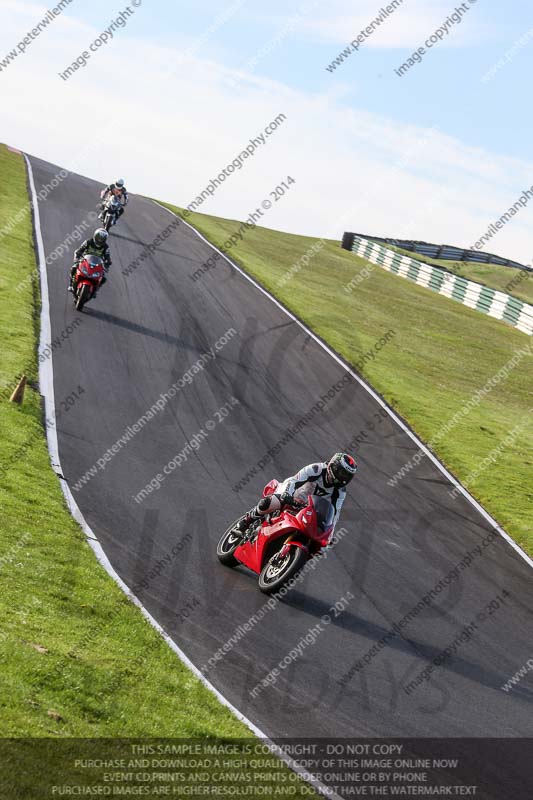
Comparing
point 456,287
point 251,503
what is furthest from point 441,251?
point 251,503

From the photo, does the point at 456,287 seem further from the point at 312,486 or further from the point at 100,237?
the point at 312,486

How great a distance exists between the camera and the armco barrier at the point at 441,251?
67.4 meters

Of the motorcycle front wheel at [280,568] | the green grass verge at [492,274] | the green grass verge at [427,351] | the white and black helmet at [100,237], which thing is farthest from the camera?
the green grass verge at [492,274]

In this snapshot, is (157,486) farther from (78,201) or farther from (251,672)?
(78,201)

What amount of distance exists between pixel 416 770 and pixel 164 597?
149 inches

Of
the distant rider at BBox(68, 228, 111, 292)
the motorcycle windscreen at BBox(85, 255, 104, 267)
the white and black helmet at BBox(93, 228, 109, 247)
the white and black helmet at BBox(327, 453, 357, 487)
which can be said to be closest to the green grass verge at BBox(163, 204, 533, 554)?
the white and black helmet at BBox(327, 453, 357, 487)

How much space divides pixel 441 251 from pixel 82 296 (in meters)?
49.8

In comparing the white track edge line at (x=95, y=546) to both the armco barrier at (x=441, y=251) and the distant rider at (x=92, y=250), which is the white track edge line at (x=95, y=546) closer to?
the distant rider at (x=92, y=250)

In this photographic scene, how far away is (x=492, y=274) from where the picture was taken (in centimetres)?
6656

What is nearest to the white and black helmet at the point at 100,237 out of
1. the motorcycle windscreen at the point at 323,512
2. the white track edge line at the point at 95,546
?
the white track edge line at the point at 95,546

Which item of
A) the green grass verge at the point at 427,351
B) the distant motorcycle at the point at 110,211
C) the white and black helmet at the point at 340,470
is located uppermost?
the green grass verge at the point at 427,351

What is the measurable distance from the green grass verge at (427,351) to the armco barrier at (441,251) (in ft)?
27.6

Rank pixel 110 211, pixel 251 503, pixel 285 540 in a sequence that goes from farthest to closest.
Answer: pixel 110 211 < pixel 251 503 < pixel 285 540

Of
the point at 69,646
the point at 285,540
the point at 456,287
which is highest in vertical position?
the point at 456,287
